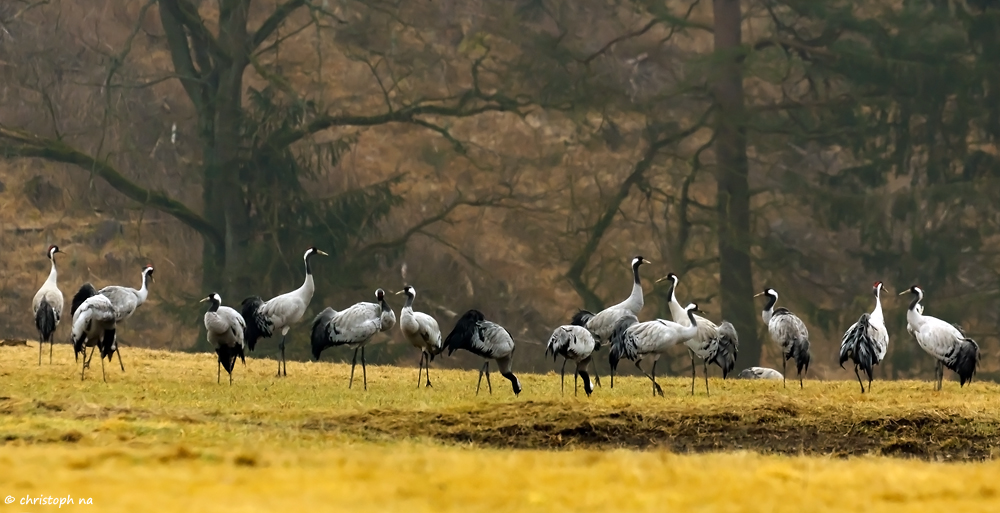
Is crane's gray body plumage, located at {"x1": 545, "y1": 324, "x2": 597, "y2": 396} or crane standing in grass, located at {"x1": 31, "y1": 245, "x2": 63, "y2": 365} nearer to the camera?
crane's gray body plumage, located at {"x1": 545, "y1": 324, "x2": 597, "y2": 396}

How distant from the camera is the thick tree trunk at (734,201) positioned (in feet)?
111

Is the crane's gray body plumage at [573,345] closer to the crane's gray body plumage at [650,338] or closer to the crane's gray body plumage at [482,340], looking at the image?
the crane's gray body plumage at [650,338]

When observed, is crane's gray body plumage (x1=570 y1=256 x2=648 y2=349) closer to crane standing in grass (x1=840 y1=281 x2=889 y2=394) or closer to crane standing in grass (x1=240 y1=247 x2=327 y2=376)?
crane standing in grass (x1=840 y1=281 x2=889 y2=394)

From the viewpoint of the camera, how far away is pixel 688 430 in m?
14.3

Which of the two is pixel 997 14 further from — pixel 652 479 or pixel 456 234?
pixel 652 479

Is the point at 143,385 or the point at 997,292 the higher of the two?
the point at 997,292

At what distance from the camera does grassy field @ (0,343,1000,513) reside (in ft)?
30.7

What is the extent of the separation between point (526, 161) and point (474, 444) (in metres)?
24.5

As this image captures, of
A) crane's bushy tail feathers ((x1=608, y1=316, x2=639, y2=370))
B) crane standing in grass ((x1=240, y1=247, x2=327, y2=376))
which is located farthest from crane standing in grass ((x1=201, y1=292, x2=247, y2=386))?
crane's bushy tail feathers ((x1=608, y1=316, x2=639, y2=370))

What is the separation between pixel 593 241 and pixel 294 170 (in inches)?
322

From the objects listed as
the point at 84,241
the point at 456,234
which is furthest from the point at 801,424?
the point at 84,241

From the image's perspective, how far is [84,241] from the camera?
1634 inches

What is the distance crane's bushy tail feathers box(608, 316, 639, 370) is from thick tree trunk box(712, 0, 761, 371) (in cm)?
1494

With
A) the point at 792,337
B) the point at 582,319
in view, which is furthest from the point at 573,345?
the point at 582,319
